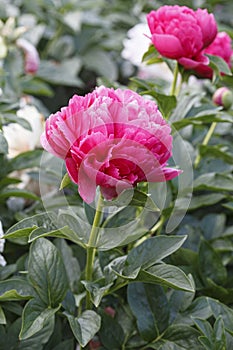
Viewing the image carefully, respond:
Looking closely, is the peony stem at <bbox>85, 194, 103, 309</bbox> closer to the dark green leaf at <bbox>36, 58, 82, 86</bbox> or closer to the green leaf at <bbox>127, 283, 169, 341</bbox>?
the green leaf at <bbox>127, 283, 169, 341</bbox>

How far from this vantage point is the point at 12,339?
3.00 ft

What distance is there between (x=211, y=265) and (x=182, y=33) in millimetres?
363

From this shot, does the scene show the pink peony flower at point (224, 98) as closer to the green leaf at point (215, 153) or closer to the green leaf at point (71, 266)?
the green leaf at point (215, 153)

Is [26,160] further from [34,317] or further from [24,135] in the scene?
[34,317]

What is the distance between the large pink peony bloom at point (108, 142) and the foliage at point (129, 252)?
0.14ft

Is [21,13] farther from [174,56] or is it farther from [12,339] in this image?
[12,339]

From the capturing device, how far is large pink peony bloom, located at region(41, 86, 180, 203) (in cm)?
73

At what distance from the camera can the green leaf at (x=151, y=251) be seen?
85 cm

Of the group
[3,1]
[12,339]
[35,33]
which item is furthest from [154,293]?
[3,1]

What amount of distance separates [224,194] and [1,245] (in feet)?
1.49

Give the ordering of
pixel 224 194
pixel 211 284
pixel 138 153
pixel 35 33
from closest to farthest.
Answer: pixel 138 153, pixel 211 284, pixel 224 194, pixel 35 33

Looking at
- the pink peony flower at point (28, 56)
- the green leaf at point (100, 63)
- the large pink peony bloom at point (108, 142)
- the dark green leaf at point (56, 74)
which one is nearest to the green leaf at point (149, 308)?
the large pink peony bloom at point (108, 142)

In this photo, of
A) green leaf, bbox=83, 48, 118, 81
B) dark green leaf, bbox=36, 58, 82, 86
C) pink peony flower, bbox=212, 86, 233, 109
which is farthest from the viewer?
green leaf, bbox=83, 48, 118, 81

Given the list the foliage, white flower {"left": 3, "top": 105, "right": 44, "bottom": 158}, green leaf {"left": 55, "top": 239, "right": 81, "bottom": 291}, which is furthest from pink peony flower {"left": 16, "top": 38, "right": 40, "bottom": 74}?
green leaf {"left": 55, "top": 239, "right": 81, "bottom": 291}
